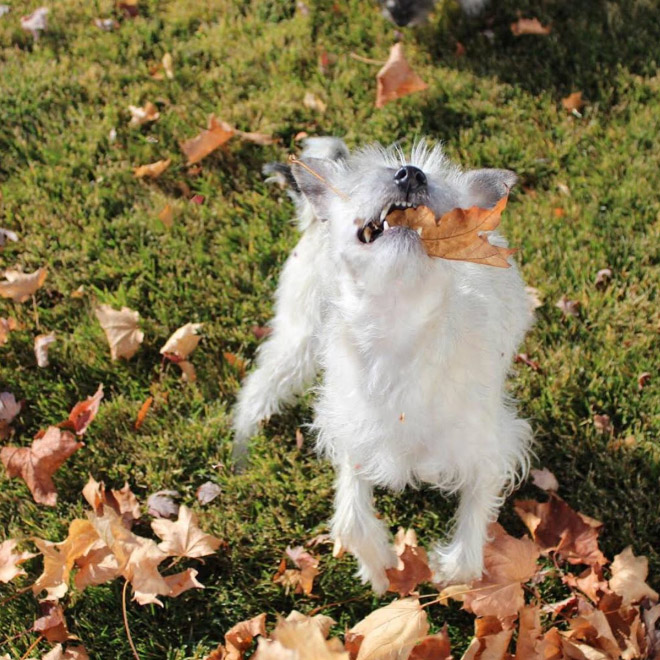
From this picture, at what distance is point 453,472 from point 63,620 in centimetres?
185

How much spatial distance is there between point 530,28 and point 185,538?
424 centimetres

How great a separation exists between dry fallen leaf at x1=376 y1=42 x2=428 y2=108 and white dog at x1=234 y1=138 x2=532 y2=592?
173cm

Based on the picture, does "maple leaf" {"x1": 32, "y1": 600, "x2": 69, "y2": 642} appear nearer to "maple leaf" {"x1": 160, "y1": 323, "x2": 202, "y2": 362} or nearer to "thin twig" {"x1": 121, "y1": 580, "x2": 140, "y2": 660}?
"thin twig" {"x1": 121, "y1": 580, "x2": 140, "y2": 660}

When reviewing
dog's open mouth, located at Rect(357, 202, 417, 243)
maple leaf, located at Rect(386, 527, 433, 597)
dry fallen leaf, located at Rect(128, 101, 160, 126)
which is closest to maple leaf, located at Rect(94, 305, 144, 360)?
dry fallen leaf, located at Rect(128, 101, 160, 126)

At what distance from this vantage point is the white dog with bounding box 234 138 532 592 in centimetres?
243

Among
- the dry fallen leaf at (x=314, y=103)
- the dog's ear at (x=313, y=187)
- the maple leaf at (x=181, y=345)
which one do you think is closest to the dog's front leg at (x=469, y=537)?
the dog's ear at (x=313, y=187)

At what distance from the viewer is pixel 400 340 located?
258 centimetres

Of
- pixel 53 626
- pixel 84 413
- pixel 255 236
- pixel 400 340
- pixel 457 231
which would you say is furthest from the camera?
pixel 255 236

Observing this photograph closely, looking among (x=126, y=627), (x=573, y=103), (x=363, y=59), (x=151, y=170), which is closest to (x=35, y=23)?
(x=151, y=170)

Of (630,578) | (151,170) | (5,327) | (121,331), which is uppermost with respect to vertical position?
(151,170)

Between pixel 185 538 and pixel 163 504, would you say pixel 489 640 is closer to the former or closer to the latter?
pixel 185 538

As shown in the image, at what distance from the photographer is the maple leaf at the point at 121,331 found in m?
4.19

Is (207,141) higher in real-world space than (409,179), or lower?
lower

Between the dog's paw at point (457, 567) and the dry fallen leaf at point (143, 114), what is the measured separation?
3548mm
